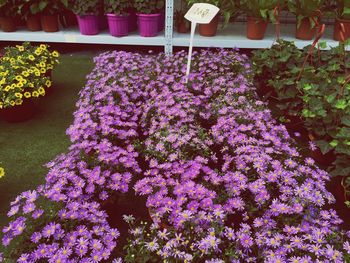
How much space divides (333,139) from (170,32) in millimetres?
2614

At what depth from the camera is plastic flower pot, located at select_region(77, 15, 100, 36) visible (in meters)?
4.76

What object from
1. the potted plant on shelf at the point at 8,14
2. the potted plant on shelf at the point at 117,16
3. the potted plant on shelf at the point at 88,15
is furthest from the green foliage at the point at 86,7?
the potted plant on shelf at the point at 8,14

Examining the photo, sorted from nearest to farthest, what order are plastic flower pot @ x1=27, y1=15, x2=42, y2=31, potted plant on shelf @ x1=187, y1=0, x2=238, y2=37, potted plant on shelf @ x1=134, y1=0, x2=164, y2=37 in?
potted plant on shelf @ x1=187, y1=0, x2=238, y2=37 < potted plant on shelf @ x1=134, y1=0, x2=164, y2=37 < plastic flower pot @ x1=27, y1=15, x2=42, y2=31

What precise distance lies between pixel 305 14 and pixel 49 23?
3.24 meters

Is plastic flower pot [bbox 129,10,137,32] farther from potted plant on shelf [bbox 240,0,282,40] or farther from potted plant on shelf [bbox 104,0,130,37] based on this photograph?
potted plant on shelf [bbox 240,0,282,40]

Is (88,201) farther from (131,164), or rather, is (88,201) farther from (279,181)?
(279,181)

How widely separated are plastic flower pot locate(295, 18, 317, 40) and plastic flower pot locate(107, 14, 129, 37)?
2179 millimetres

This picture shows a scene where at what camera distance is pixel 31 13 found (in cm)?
485

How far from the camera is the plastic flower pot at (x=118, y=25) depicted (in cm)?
471

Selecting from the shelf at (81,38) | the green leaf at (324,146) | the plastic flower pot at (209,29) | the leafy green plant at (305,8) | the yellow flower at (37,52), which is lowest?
the shelf at (81,38)

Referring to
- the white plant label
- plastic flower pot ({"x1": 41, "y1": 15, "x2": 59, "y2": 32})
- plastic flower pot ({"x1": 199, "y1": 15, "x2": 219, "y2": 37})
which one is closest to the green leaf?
the white plant label

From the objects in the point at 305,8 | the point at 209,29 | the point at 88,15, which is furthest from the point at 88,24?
the point at 305,8

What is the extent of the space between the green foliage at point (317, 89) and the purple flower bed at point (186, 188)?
321 millimetres

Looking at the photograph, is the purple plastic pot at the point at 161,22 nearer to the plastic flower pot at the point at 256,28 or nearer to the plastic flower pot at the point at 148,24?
the plastic flower pot at the point at 148,24
